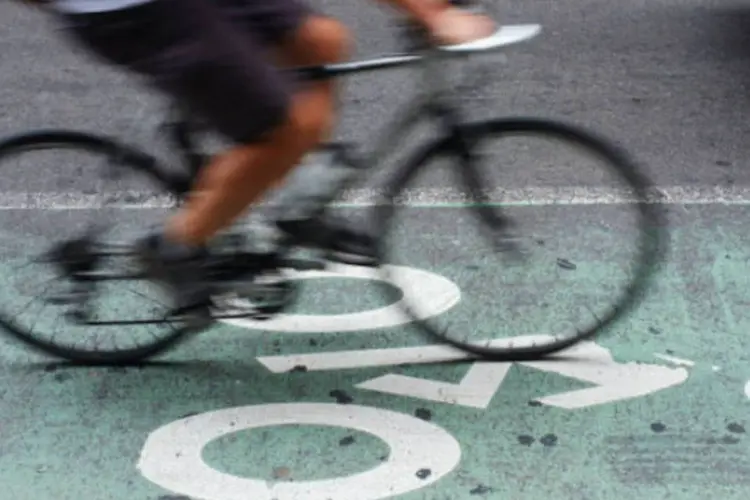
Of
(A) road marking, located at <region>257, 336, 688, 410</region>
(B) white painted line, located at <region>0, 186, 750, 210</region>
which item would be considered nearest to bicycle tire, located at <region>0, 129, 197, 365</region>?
(B) white painted line, located at <region>0, 186, 750, 210</region>

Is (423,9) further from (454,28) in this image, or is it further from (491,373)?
(491,373)

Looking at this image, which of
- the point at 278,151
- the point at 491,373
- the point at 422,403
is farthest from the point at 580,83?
the point at 278,151

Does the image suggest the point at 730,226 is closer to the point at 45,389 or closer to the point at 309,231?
the point at 309,231

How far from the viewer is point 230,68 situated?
3.62 meters

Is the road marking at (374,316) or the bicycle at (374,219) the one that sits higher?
the bicycle at (374,219)

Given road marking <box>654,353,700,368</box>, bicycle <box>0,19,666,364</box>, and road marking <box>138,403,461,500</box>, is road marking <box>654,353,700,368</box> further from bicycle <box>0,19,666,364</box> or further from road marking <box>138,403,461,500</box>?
road marking <box>138,403,461,500</box>

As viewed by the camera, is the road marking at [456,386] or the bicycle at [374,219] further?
the road marking at [456,386]

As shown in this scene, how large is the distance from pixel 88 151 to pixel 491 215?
1339mm

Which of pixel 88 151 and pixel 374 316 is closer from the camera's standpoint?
pixel 88 151

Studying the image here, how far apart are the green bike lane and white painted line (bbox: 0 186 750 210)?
11 centimetres

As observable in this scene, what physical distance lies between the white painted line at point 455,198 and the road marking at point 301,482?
71cm


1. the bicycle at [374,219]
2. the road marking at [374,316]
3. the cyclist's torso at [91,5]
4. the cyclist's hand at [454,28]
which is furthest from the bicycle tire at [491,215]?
the cyclist's torso at [91,5]

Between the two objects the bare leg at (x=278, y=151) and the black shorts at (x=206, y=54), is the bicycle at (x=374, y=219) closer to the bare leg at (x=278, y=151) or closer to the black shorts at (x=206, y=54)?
the bare leg at (x=278, y=151)

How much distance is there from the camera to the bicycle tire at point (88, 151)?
13.9 ft
